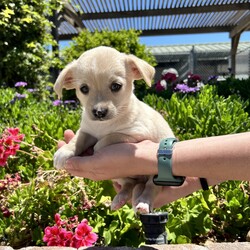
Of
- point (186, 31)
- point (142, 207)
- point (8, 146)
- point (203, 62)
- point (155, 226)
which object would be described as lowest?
point (155, 226)

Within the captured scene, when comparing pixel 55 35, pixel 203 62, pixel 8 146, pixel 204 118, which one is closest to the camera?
pixel 8 146

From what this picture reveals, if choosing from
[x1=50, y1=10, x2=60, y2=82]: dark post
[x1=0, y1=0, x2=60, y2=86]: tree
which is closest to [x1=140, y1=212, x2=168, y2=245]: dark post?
[x1=0, y1=0, x2=60, y2=86]: tree

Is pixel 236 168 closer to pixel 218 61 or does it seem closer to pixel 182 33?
pixel 182 33

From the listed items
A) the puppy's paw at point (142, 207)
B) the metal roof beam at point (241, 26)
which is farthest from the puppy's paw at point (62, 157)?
the metal roof beam at point (241, 26)

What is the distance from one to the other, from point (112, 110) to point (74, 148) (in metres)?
0.29

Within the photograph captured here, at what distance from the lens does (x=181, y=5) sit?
398 inches

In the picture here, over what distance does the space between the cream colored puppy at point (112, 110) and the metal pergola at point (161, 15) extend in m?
7.78

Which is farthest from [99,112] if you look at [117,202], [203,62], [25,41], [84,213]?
[203,62]

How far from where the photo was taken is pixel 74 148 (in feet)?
6.06

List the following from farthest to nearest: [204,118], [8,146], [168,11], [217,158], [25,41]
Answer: [168,11], [25,41], [204,118], [8,146], [217,158]

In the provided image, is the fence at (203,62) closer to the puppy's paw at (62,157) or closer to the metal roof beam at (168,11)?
the metal roof beam at (168,11)

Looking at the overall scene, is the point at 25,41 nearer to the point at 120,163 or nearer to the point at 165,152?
the point at 120,163

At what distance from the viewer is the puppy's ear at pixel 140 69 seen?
1.82 m

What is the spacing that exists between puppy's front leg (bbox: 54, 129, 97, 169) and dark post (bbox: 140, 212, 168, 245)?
421 mm
